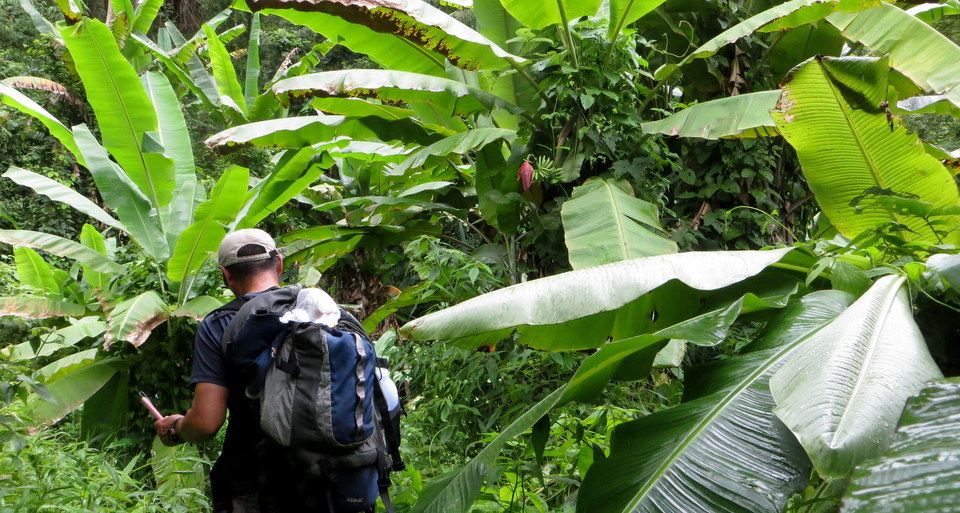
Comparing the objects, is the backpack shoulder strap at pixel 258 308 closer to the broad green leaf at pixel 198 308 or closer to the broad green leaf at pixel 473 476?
the broad green leaf at pixel 473 476

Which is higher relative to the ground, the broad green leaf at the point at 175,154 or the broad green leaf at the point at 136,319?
the broad green leaf at the point at 175,154

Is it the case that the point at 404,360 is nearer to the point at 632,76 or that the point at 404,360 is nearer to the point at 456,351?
the point at 456,351

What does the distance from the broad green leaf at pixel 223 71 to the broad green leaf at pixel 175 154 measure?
199 centimetres

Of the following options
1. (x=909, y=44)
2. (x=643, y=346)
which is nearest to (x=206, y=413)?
(x=643, y=346)

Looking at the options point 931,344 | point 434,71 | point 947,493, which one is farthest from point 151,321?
point 947,493

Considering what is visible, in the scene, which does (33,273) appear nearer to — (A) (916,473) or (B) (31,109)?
(B) (31,109)

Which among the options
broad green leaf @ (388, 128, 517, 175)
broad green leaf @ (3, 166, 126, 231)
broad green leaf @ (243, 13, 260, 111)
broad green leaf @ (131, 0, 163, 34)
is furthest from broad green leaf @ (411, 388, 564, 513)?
broad green leaf @ (131, 0, 163, 34)

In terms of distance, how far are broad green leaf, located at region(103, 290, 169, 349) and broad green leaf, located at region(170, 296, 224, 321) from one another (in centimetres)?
8

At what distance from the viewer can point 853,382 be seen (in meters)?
1.49

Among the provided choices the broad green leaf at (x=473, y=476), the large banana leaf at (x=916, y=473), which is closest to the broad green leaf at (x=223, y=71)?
the broad green leaf at (x=473, y=476)

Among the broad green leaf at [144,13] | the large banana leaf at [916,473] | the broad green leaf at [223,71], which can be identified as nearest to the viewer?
the large banana leaf at [916,473]

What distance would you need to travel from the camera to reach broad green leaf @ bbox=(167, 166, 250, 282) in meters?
4.46

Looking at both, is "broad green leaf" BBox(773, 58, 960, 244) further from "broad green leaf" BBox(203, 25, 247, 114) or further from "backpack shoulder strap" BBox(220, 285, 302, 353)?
"broad green leaf" BBox(203, 25, 247, 114)

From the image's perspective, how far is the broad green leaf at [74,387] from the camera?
427 cm
